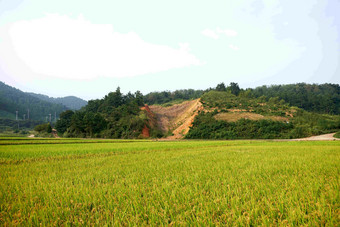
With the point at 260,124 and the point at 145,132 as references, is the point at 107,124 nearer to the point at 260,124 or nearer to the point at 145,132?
the point at 145,132

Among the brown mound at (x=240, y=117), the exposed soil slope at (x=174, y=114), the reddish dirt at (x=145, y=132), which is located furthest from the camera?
the exposed soil slope at (x=174, y=114)

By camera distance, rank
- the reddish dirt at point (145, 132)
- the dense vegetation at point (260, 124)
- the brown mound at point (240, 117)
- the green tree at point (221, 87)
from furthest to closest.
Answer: the green tree at point (221, 87) → the reddish dirt at point (145, 132) → the brown mound at point (240, 117) → the dense vegetation at point (260, 124)

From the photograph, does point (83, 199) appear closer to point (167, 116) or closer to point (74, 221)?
point (74, 221)

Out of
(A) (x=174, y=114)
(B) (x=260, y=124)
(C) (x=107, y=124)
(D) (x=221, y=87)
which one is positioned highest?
(D) (x=221, y=87)

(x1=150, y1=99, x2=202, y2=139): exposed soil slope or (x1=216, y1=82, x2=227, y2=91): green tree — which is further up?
(x1=216, y1=82, x2=227, y2=91): green tree

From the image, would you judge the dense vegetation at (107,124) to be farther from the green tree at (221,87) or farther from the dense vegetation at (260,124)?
the green tree at (221,87)

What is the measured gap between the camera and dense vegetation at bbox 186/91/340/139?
116 ft

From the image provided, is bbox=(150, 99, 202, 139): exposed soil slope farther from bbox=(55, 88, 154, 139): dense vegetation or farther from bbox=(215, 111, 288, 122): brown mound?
bbox=(55, 88, 154, 139): dense vegetation

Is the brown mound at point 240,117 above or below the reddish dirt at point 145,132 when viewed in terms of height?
above

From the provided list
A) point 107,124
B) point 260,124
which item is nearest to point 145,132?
point 107,124

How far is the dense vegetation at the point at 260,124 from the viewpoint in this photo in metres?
35.2

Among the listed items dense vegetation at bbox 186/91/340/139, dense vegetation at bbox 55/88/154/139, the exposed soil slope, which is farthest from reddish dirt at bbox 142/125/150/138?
dense vegetation at bbox 186/91/340/139

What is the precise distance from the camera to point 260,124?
37.9 meters

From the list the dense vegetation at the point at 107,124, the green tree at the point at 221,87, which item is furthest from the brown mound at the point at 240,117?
the green tree at the point at 221,87
